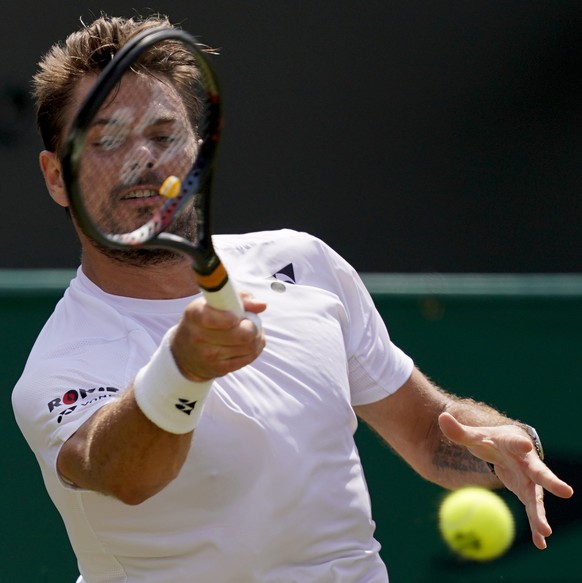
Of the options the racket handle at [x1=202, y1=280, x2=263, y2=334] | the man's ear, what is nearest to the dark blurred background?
the man's ear

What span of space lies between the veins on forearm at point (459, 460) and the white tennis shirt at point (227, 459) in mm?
376

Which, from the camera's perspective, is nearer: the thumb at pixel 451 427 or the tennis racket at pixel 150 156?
the tennis racket at pixel 150 156

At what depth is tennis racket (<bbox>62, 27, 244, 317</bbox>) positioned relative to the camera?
197cm

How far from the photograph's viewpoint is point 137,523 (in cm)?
260

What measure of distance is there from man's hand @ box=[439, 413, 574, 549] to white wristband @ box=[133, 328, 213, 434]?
27.8 inches

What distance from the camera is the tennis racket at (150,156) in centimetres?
197

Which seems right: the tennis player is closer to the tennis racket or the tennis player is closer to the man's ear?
the man's ear

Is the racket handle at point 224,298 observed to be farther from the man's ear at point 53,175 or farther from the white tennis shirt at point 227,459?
the man's ear at point 53,175

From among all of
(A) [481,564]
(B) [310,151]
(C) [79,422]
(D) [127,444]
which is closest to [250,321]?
(D) [127,444]

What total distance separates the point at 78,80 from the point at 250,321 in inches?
45.3

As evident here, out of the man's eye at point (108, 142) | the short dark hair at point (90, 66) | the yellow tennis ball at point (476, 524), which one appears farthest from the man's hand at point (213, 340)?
the yellow tennis ball at point (476, 524)

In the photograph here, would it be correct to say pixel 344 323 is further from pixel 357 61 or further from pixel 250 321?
pixel 357 61

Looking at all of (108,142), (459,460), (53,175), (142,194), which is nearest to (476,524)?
(459,460)

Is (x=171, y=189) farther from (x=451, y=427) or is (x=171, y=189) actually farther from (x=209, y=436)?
(x=451, y=427)
